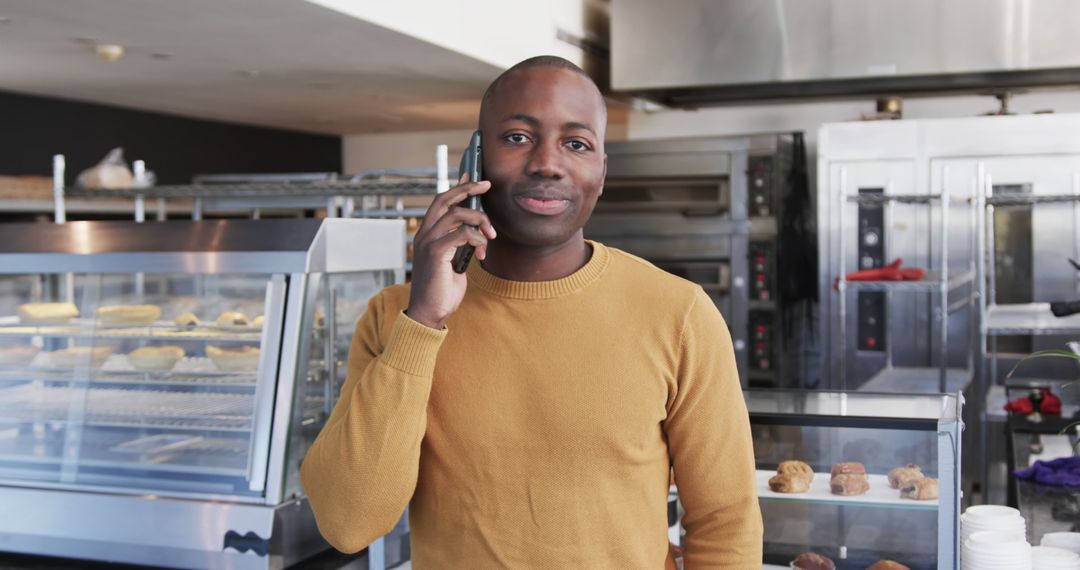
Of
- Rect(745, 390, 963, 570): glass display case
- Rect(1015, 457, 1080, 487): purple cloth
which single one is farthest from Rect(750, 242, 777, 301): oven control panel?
Rect(745, 390, 963, 570): glass display case

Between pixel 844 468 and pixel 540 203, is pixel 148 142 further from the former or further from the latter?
pixel 540 203

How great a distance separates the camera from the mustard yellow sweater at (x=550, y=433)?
3.92ft

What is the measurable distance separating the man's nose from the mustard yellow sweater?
0.14 meters

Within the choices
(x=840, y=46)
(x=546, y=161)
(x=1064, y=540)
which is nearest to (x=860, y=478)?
(x=1064, y=540)

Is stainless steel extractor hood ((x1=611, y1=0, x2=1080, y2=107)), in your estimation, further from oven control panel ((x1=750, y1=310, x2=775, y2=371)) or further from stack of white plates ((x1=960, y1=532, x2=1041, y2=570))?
stack of white plates ((x1=960, y1=532, x2=1041, y2=570))

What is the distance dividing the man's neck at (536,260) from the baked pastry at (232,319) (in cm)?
165

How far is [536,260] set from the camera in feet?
4.13

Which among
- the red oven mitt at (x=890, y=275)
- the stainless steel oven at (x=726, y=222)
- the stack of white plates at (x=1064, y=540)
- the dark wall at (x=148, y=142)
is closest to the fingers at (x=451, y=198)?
the stack of white plates at (x=1064, y=540)

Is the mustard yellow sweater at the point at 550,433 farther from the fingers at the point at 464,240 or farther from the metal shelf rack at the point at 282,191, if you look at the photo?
the metal shelf rack at the point at 282,191

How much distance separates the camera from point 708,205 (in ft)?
18.9

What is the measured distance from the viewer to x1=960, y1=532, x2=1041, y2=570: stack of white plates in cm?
194

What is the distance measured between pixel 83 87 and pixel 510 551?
17.7ft

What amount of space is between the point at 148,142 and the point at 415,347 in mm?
6305

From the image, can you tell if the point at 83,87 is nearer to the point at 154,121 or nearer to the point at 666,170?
the point at 154,121
